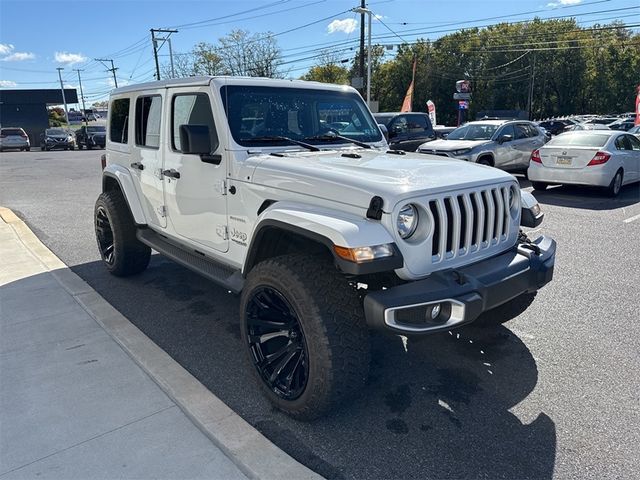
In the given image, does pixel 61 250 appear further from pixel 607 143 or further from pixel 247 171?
pixel 607 143

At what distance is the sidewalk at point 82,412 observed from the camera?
2398 mm

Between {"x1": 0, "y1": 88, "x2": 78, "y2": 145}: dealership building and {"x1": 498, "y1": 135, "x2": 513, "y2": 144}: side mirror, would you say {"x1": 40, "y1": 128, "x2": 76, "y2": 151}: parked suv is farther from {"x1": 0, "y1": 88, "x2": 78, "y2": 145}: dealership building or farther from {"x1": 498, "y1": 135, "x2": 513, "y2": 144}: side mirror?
{"x1": 498, "y1": 135, "x2": 513, "y2": 144}: side mirror

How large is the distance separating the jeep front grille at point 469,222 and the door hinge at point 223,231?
163 cm

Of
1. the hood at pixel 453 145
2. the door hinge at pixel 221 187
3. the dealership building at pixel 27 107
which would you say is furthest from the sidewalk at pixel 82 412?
the dealership building at pixel 27 107

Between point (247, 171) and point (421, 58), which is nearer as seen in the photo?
point (247, 171)

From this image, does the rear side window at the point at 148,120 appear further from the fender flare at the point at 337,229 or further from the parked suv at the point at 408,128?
the parked suv at the point at 408,128

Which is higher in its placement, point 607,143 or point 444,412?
point 607,143

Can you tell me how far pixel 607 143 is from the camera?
10.1 m

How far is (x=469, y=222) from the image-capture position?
112 inches

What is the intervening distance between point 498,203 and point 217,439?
227 cm

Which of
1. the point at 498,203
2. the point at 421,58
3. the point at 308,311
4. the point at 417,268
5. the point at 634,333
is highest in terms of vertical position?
the point at 421,58

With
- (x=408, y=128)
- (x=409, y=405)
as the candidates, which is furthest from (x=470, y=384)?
(x=408, y=128)

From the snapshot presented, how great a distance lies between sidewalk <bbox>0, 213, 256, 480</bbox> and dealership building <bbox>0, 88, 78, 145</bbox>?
177ft

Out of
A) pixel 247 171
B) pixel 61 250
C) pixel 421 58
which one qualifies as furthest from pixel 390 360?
pixel 421 58
